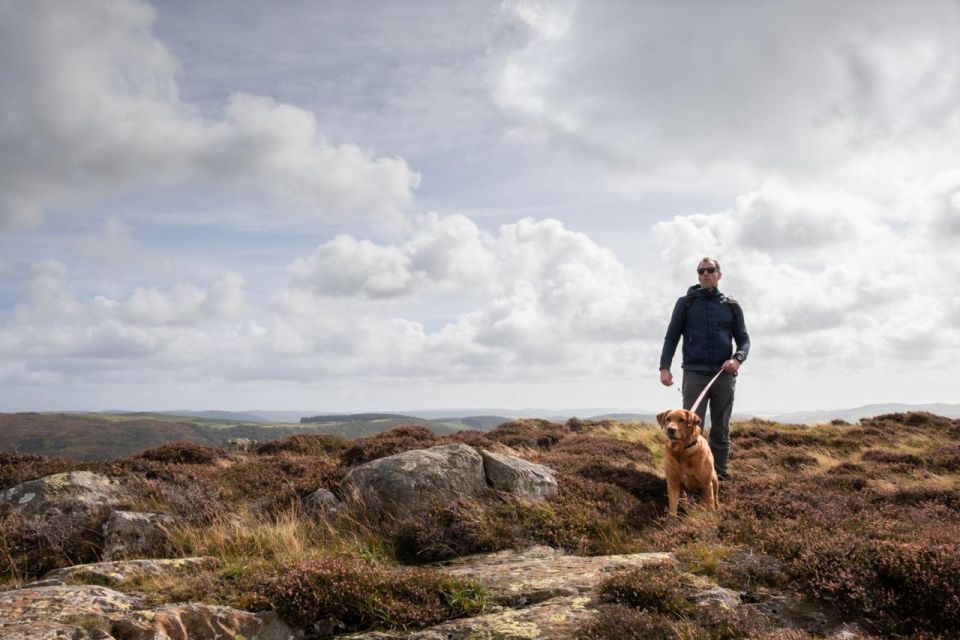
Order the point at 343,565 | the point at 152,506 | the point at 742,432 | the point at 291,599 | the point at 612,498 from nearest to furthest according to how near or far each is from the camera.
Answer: the point at 291,599 < the point at 343,565 < the point at 152,506 < the point at 612,498 < the point at 742,432

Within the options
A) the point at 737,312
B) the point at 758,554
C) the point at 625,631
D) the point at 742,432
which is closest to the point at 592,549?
the point at 758,554

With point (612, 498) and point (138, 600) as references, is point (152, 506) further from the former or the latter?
point (612, 498)

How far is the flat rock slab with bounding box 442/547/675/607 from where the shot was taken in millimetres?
4504

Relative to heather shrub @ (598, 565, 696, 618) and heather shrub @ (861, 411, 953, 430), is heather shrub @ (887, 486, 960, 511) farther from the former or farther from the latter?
heather shrub @ (861, 411, 953, 430)

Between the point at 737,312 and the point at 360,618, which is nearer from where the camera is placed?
the point at 360,618

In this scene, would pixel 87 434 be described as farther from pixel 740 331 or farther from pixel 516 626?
pixel 516 626

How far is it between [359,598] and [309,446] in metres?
11.2

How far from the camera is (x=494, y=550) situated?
6.52 m

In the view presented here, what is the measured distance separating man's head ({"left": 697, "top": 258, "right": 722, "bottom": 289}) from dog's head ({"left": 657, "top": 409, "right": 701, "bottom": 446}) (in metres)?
2.50

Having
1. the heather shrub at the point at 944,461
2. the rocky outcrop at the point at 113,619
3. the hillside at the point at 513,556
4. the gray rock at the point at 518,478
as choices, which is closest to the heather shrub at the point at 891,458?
the heather shrub at the point at 944,461

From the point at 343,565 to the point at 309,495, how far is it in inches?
163

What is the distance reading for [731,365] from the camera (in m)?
8.88

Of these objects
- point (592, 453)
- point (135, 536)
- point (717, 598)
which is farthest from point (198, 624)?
point (592, 453)

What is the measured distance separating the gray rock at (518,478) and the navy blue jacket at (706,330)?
284cm
